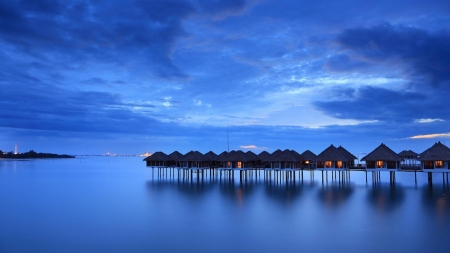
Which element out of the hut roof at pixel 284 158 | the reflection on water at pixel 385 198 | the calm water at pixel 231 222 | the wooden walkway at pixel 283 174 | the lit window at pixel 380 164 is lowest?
the calm water at pixel 231 222

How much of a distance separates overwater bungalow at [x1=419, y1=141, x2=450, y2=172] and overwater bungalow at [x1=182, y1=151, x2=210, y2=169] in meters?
25.3

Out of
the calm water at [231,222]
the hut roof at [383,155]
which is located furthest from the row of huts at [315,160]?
the calm water at [231,222]

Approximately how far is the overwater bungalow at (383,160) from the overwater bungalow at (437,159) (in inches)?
94.4

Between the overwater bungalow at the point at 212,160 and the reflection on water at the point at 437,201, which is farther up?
the overwater bungalow at the point at 212,160

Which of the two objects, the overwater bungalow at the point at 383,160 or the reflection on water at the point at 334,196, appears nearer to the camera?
the reflection on water at the point at 334,196

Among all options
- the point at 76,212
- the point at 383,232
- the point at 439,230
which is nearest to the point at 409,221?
the point at 439,230

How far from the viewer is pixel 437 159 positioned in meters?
32.9

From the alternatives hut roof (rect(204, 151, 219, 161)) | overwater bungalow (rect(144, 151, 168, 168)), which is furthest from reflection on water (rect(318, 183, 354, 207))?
overwater bungalow (rect(144, 151, 168, 168))

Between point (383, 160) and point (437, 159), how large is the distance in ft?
15.6

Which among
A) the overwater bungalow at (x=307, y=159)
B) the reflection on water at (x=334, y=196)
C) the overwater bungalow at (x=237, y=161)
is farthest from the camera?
the overwater bungalow at (x=237, y=161)

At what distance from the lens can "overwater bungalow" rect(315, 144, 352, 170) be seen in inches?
1464

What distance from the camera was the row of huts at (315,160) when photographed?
110 ft

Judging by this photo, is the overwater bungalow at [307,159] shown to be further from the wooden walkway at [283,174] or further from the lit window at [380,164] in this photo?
the lit window at [380,164]

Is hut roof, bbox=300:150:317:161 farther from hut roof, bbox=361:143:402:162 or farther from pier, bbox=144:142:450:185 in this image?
hut roof, bbox=361:143:402:162
